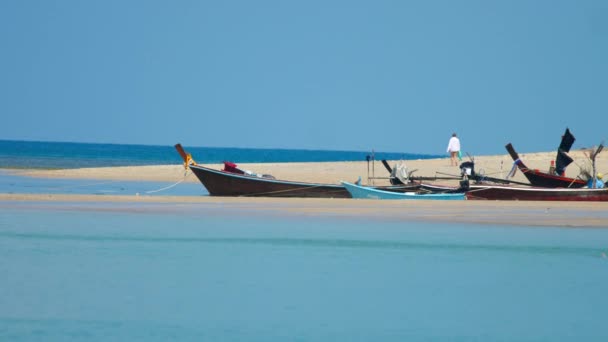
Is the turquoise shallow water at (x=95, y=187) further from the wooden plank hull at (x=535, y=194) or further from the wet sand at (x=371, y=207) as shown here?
the wooden plank hull at (x=535, y=194)

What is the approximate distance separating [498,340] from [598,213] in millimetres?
13074

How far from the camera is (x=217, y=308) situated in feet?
34.5

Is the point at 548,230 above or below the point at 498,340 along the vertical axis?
above

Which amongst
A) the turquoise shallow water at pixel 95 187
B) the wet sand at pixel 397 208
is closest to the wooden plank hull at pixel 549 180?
the wet sand at pixel 397 208

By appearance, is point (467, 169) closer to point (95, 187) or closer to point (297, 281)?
point (95, 187)

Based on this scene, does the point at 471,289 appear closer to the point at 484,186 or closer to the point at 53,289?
the point at 53,289

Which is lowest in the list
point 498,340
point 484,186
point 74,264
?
point 498,340

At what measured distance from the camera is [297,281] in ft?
40.0

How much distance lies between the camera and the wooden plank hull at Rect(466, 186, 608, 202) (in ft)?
78.3

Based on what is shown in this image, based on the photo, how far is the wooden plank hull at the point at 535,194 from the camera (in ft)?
78.3

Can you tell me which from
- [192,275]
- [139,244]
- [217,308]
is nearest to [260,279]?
[192,275]

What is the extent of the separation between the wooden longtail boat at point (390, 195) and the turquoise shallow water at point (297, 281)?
5515mm

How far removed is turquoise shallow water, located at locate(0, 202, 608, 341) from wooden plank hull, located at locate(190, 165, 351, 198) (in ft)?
21.0

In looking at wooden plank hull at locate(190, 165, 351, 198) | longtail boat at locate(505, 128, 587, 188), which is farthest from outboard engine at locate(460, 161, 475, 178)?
wooden plank hull at locate(190, 165, 351, 198)
